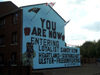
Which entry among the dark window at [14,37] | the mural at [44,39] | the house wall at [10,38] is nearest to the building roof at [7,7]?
the house wall at [10,38]

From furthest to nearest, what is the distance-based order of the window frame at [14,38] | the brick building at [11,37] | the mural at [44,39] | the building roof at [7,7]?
the building roof at [7,7], the window frame at [14,38], the mural at [44,39], the brick building at [11,37]

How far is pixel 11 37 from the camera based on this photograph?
30344 mm

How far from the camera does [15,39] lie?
1177 inches

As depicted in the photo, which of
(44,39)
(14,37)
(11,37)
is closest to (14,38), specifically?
(14,37)

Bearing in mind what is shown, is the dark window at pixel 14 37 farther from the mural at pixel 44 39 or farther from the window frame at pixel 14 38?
the mural at pixel 44 39

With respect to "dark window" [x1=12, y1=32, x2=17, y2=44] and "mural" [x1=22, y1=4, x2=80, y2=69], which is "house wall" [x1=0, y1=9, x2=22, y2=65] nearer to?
"dark window" [x1=12, y1=32, x2=17, y2=44]

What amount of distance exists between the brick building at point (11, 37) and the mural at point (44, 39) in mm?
961

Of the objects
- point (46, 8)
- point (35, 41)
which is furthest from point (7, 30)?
point (46, 8)

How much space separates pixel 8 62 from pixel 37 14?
9.18 m

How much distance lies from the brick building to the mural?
96cm

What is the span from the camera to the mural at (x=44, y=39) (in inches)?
1157

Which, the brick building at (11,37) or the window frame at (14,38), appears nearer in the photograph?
the brick building at (11,37)

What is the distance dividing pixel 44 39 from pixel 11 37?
5685 millimetres

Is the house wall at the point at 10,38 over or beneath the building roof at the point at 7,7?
beneath
